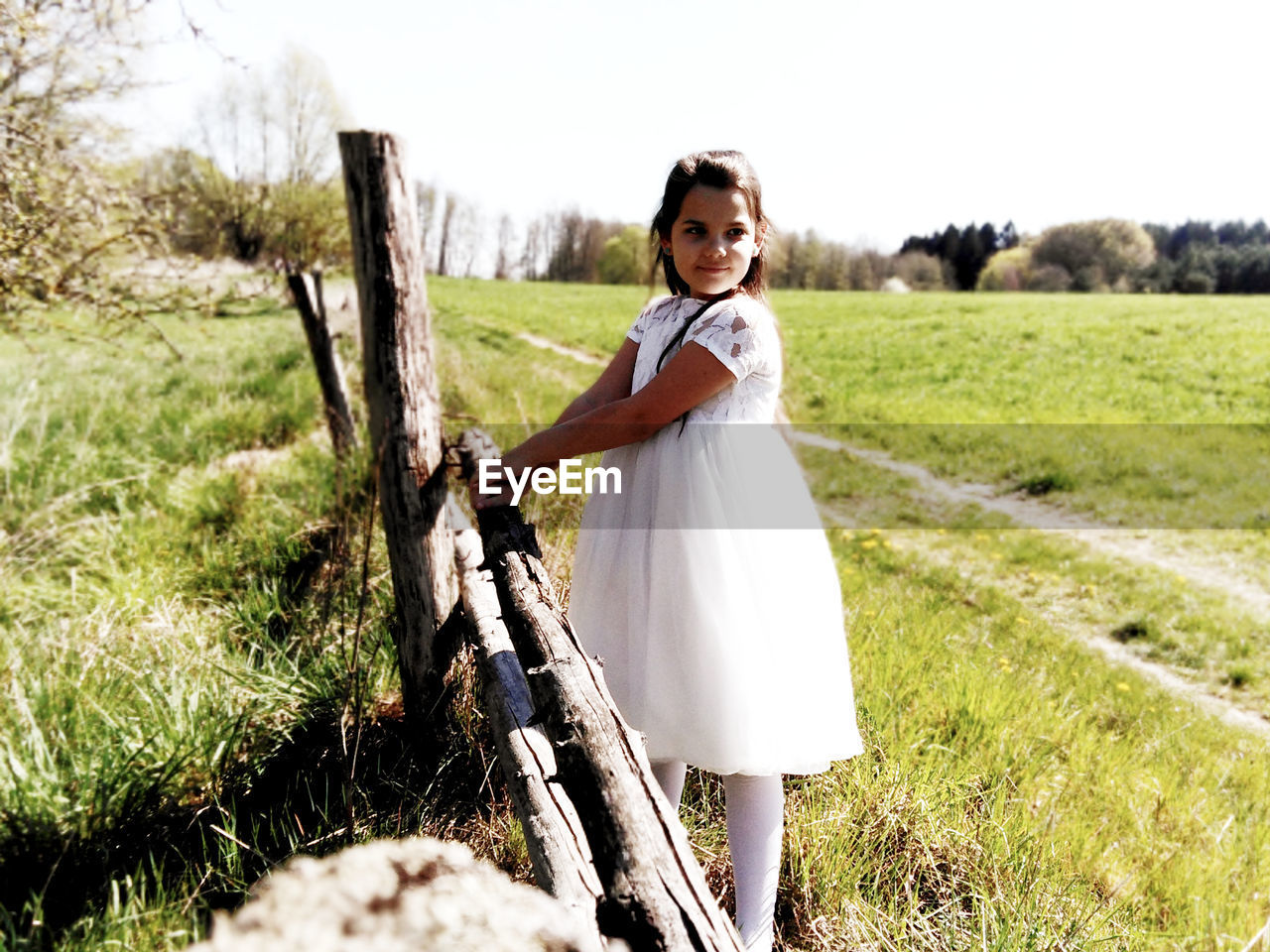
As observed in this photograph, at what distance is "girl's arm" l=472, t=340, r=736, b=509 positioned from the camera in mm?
1820

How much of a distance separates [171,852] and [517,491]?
1259 millimetres

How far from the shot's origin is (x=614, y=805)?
1176 millimetres

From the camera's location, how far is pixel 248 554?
3.92 m

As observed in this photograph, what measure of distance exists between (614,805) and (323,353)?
185 inches

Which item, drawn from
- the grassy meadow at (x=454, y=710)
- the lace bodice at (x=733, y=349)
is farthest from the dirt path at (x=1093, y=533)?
the lace bodice at (x=733, y=349)

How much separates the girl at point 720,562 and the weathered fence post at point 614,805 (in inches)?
11.4

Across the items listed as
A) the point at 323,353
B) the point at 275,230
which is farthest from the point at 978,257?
the point at 323,353

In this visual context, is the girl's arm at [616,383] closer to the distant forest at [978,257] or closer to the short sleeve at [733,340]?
the short sleeve at [733,340]

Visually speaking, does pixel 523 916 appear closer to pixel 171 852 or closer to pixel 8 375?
pixel 171 852

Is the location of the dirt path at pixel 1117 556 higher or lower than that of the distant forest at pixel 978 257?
lower

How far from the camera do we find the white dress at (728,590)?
177 cm

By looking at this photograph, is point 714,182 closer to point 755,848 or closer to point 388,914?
point 755,848

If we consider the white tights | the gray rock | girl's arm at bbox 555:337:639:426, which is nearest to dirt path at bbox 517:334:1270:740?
the white tights

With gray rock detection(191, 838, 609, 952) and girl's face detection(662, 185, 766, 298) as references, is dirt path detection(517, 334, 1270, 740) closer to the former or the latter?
girl's face detection(662, 185, 766, 298)
